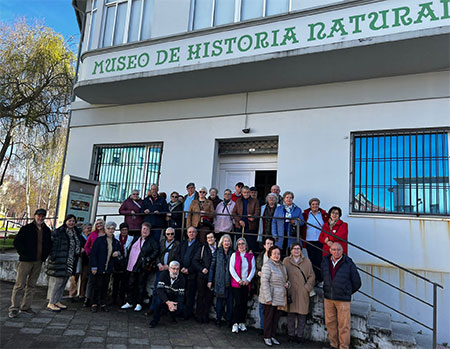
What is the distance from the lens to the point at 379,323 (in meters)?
5.59

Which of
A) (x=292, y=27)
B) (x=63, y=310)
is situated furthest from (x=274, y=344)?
(x=292, y=27)

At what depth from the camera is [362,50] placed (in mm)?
6922

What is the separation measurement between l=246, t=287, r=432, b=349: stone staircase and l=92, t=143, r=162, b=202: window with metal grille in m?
Answer: 5.33

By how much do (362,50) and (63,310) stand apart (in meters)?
7.38

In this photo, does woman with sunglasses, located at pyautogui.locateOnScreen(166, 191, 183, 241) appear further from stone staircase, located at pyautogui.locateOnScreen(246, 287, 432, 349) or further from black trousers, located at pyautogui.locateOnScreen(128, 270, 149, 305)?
stone staircase, located at pyautogui.locateOnScreen(246, 287, 432, 349)

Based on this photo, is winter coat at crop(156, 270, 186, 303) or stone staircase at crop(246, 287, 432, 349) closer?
stone staircase at crop(246, 287, 432, 349)

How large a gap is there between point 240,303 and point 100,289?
8.49ft

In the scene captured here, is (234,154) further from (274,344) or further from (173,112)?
(274,344)

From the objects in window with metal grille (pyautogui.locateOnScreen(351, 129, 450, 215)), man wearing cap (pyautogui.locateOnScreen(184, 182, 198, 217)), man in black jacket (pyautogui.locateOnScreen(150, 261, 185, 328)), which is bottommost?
man in black jacket (pyautogui.locateOnScreen(150, 261, 185, 328))

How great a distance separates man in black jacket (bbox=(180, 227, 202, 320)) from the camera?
6285 millimetres

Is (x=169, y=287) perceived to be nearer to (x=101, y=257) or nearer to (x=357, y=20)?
(x=101, y=257)

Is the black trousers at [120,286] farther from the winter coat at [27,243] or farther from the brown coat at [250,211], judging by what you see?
the brown coat at [250,211]

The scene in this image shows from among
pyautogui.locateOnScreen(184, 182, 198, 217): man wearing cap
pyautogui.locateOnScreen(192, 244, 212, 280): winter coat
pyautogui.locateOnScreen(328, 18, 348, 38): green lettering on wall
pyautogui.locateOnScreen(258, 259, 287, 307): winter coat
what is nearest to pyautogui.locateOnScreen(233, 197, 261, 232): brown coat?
pyautogui.locateOnScreen(192, 244, 212, 280): winter coat

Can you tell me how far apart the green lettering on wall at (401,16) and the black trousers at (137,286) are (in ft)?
22.1
